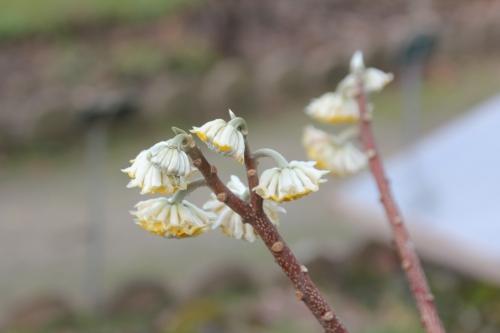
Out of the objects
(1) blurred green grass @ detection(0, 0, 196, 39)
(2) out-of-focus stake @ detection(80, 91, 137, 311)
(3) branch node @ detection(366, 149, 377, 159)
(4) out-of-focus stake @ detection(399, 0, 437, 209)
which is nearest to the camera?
(3) branch node @ detection(366, 149, 377, 159)

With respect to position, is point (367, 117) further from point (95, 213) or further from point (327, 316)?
point (95, 213)

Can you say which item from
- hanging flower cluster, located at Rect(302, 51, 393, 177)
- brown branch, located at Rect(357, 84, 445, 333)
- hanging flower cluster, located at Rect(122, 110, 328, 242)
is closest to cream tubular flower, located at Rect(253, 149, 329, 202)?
hanging flower cluster, located at Rect(122, 110, 328, 242)

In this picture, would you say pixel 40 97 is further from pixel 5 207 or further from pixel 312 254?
pixel 312 254

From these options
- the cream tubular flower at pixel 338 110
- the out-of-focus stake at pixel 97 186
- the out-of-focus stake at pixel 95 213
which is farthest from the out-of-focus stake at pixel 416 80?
the cream tubular flower at pixel 338 110

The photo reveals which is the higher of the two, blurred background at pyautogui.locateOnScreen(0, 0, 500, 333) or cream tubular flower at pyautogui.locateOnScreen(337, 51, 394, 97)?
blurred background at pyautogui.locateOnScreen(0, 0, 500, 333)

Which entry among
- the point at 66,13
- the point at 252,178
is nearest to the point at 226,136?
the point at 252,178

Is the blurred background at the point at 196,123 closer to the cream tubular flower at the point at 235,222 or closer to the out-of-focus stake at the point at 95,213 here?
the out-of-focus stake at the point at 95,213

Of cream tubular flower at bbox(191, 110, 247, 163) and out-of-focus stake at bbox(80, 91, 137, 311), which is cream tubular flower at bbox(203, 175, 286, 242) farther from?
out-of-focus stake at bbox(80, 91, 137, 311)
